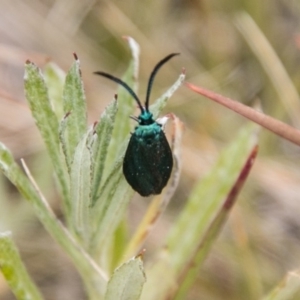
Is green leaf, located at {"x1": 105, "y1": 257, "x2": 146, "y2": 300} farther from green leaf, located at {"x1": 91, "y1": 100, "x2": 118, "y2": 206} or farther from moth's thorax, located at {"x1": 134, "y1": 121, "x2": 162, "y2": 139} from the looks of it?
moth's thorax, located at {"x1": 134, "y1": 121, "x2": 162, "y2": 139}

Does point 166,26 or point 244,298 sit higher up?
point 166,26

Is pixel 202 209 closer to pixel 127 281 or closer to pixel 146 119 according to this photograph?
pixel 146 119

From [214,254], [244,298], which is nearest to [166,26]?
[214,254]

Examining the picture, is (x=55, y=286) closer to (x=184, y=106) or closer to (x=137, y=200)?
(x=137, y=200)

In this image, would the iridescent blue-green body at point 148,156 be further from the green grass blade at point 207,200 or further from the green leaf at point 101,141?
the green grass blade at point 207,200

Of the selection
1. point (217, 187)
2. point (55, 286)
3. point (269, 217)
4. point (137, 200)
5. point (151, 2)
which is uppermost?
point (151, 2)

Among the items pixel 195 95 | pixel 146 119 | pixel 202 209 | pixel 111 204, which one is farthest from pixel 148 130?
pixel 195 95
